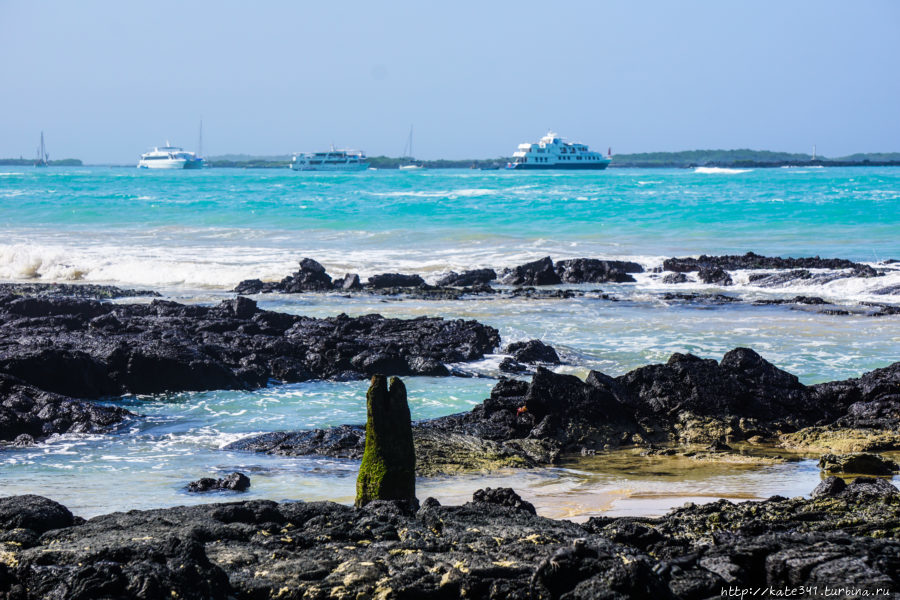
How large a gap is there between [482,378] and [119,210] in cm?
4638

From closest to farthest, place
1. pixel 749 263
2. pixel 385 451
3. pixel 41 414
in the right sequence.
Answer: pixel 385 451, pixel 41 414, pixel 749 263

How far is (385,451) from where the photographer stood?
7023mm

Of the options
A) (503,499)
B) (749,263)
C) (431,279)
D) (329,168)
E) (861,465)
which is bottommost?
(431,279)

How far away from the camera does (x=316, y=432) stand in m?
10.3

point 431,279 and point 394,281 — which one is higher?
point 394,281

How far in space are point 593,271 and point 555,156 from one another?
383 feet

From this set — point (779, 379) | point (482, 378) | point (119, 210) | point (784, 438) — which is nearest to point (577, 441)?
point (784, 438)

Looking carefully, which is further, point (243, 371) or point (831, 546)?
point (243, 371)

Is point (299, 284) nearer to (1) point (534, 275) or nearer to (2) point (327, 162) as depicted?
(1) point (534, 275)

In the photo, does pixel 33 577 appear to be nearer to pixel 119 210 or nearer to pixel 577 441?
pixel 577 441

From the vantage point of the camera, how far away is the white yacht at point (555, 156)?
467 feet

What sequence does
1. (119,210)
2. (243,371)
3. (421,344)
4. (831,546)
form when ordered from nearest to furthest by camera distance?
(831,546)
(243,371)
(421,344)
(119,210)

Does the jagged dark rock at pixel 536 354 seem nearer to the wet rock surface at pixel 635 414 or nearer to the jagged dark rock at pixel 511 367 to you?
the jagged dark rock at pixel 511 367

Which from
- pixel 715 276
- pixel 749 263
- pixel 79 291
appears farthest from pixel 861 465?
pixel 749 263
